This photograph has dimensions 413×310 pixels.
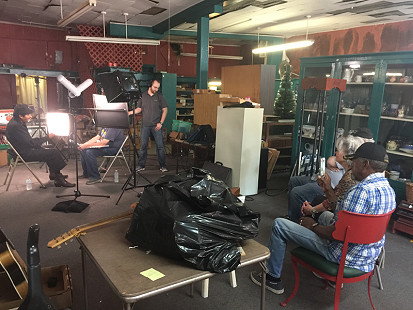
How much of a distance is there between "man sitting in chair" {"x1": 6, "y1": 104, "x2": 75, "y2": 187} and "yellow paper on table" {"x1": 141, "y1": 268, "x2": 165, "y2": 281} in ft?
14.1

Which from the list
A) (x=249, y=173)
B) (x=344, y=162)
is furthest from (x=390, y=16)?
(x=344, y=162)

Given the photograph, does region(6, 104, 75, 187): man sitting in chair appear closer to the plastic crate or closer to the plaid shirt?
the plastic crate

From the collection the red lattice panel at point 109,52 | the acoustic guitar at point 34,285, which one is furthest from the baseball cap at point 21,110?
the acoustic guitar at point 34,285

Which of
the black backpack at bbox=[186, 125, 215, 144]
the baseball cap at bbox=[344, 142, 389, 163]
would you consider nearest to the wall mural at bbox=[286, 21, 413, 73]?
the black backpack at bbox=[186, 125, 215, 144]

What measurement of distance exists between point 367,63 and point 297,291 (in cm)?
346

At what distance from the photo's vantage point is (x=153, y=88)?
20.4 feet

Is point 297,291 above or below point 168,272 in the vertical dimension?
below

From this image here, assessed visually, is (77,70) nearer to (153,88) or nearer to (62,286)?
(153,88)

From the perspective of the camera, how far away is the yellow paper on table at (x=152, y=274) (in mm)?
1443

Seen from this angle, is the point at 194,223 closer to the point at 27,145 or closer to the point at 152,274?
the point at 152,274

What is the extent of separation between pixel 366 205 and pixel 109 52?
8460 millimetres

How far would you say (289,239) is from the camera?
242 cm

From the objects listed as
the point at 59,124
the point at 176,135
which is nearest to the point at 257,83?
the point at 176,135

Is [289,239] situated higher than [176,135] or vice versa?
[176,135]
